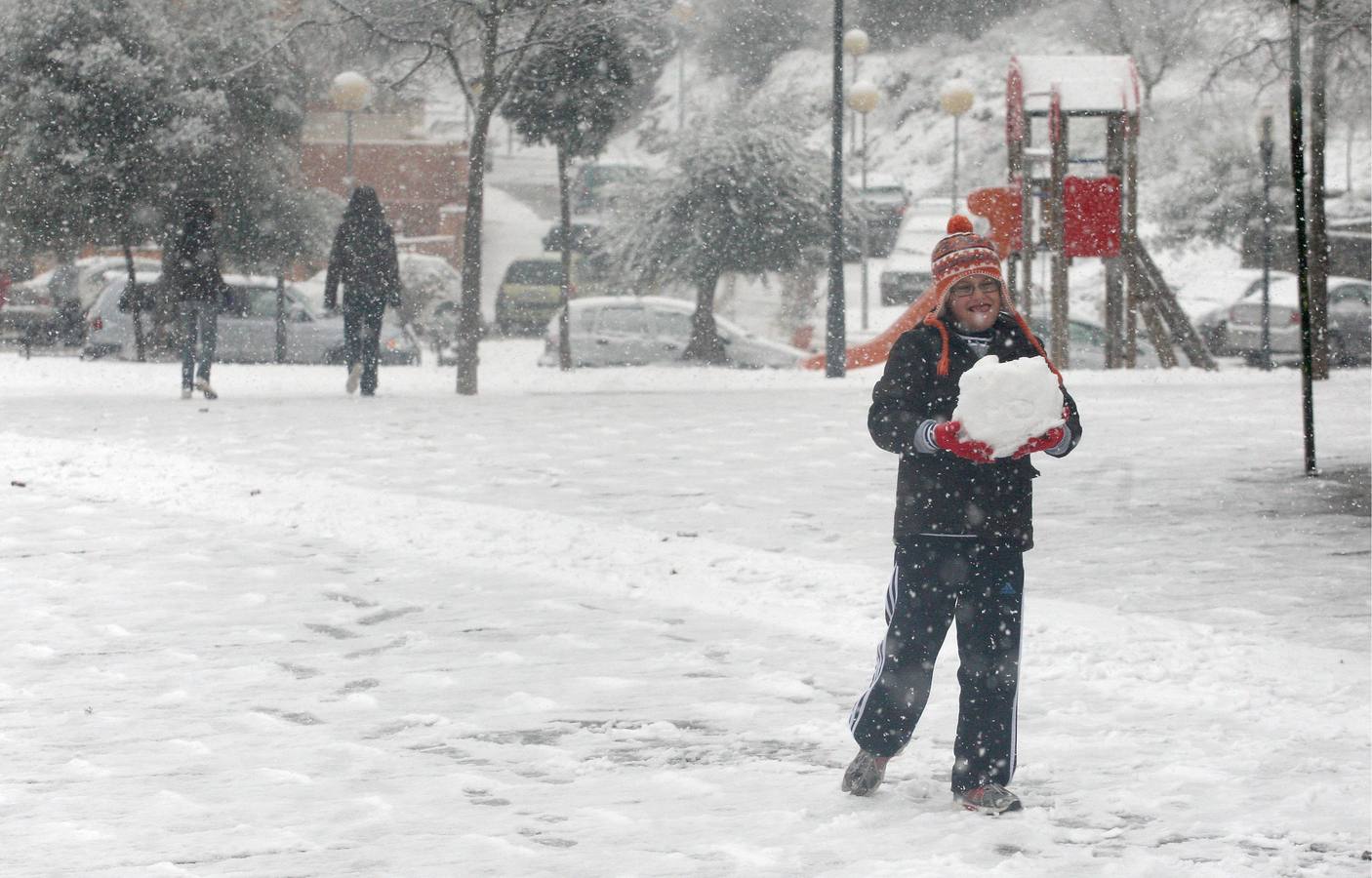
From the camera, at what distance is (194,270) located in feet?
52.7

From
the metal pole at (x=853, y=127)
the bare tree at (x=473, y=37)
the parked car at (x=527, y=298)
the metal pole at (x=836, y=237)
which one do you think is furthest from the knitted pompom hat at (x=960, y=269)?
the metal pole at (x=853, y=127)

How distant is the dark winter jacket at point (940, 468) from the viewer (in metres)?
4.61

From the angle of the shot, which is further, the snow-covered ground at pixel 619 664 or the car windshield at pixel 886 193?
the car windshield at pixel 886 193

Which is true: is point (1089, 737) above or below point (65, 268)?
below

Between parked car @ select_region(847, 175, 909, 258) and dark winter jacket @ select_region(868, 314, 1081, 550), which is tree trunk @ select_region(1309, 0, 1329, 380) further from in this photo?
parked car @ select_region(847, 175, 909, 258)

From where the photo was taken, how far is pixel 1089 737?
18.0 feet

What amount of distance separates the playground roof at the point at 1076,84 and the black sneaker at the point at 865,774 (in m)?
18.9

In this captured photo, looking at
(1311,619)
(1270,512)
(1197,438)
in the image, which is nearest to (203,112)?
(1197,438)

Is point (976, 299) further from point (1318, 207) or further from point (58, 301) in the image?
point (58, 301)

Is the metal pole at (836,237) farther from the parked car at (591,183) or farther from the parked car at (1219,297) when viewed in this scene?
the parked car at (591,183)

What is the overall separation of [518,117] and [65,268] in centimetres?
1024

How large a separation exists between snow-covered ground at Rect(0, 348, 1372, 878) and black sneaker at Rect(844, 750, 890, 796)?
0.12 ft

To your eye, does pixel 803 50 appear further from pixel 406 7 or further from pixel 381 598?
pixel 381 598

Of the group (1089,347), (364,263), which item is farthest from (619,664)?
(1089,347)
